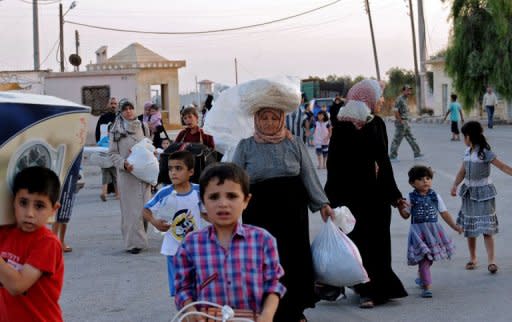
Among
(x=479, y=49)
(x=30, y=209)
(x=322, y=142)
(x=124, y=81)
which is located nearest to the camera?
(x=30, y=209)

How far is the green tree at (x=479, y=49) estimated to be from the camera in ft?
151

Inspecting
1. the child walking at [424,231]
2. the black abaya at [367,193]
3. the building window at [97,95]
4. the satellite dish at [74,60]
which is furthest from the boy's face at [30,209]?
the satellite dish at [74,60]

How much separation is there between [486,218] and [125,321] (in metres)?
3.52

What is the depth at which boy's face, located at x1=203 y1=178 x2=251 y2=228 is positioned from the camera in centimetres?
411

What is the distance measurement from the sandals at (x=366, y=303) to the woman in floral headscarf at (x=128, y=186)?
400 cm

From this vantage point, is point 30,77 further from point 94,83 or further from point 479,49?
point 479,49

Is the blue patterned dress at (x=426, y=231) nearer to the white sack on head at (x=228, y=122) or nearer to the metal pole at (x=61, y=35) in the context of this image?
the white sack on head at (x=228, y=122)

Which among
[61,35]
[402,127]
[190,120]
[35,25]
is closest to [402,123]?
[402,127]

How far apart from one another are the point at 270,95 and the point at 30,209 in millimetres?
3003

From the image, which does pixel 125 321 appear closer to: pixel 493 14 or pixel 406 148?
pixel 406 148

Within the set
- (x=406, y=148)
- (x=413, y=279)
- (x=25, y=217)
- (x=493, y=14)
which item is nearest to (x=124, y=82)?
(x=406, y=148)

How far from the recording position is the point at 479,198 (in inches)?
369

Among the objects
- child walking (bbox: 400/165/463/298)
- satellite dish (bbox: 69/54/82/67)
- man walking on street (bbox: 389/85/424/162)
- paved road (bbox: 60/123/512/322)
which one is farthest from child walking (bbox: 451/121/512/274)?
satellite dish (bbox: 69/54/82/67)

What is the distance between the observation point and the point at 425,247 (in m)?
8.52
